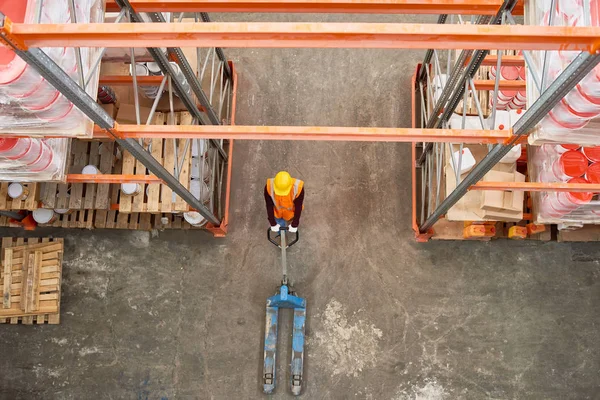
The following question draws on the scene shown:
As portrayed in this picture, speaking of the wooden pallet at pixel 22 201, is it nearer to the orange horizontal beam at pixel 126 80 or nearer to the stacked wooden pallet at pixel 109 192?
the stacked wooden pallet at pixel 109 192

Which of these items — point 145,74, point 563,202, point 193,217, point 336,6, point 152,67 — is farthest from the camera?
point 193,217

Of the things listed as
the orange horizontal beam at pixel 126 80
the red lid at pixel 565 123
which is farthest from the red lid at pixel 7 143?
the red lid at pixel 565 123

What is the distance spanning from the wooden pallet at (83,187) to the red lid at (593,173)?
22.9 ft

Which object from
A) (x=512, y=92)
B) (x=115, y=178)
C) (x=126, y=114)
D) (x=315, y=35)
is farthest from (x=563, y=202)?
(x=126, y=114)

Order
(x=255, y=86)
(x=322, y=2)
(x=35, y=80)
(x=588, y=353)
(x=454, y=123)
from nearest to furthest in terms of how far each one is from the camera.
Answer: (x=35, y=80)
(x=322, y=2)
(x=454, y=123)
(x=588, y=353)
(x=255, y=86)

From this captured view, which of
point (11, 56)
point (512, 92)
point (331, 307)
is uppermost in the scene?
point (512, 92)

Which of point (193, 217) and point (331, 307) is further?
point (331, 307)

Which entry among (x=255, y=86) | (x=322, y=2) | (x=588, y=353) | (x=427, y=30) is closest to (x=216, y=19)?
(x=255, y=86)

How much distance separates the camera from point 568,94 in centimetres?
452

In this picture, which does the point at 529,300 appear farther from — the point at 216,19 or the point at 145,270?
the point at 216,19

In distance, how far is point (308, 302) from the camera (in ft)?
28.9

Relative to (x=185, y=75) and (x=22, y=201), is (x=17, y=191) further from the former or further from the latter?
(x=185, y=75)

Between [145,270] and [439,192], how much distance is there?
5.18 metres

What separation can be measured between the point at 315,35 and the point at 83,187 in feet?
18.8
